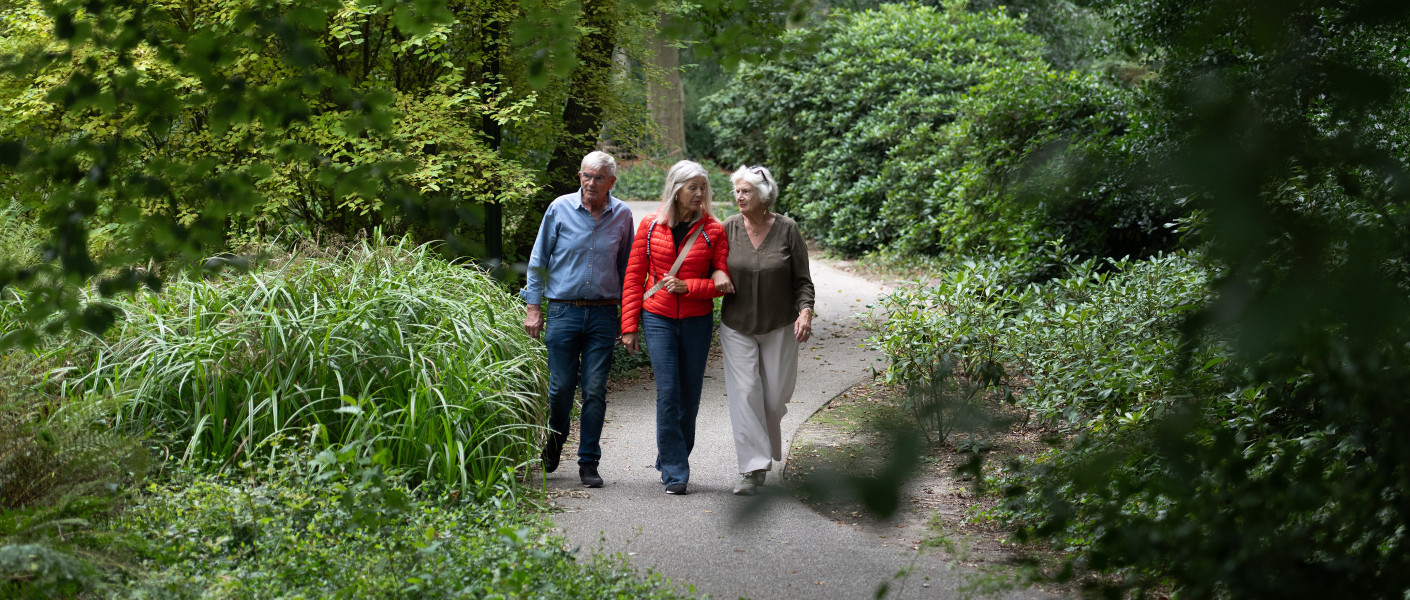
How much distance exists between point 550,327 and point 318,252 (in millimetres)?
2408

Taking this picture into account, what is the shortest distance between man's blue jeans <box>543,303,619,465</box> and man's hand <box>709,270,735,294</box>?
0.62 m

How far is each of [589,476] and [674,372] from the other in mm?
753

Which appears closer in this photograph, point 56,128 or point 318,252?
point 318,252

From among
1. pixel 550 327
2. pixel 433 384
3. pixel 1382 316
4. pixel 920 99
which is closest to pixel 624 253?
pixel 550 327

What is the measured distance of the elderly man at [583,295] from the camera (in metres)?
5.61

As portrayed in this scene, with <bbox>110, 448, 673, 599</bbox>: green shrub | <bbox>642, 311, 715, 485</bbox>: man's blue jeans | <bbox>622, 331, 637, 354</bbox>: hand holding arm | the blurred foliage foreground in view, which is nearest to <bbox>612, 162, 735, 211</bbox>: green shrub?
<bbox>622, 331, 637, 354</bbox>: hand holding arm

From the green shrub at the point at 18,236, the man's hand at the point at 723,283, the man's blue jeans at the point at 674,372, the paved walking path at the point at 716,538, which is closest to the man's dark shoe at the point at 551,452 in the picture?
the paved walking path at the point at 716,538

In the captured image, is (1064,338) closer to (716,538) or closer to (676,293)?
(676,293)

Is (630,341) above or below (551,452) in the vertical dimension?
above

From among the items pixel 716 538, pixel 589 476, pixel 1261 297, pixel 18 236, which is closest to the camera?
pixel 1261 297

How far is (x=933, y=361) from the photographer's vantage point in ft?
22.6

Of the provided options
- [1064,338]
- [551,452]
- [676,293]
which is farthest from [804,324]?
[1064,338]

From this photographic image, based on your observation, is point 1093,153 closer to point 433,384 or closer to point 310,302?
point 433,384

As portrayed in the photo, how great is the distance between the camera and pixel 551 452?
5.86 m
